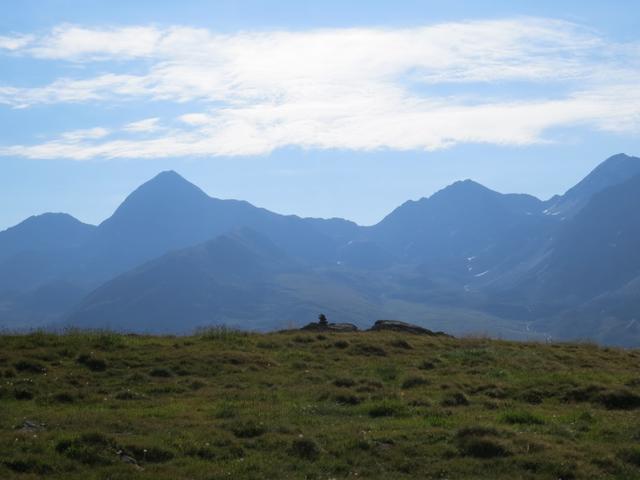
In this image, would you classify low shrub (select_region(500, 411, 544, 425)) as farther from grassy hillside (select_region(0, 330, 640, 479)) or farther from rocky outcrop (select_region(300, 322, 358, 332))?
rocky outcrop (select_region(300, 322, 358, 332))

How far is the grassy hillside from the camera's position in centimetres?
1819

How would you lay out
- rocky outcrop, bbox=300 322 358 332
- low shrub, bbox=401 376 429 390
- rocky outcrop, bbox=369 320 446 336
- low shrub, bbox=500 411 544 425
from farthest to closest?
rocky outcrop, bbox=369 320 446 336 < rocky outcrop, bbox=300 322 358 332 < low shrub, bbox=401 376 429 390 < low shrub, bbox=500 411 544 425

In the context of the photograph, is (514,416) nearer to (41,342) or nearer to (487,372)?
(487,372)

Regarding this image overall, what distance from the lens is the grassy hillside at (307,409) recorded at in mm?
18188

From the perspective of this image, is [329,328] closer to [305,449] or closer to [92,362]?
[92,362]

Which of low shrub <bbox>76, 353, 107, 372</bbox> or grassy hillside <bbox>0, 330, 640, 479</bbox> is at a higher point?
low shrub <bbox>76, 353, 107, 372</bbox>

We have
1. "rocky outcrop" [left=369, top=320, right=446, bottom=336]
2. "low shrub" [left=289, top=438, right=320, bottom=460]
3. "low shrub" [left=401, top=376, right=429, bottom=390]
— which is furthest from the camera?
"rocky outcrop" [left=369, top=320, right=446, bottom=336]

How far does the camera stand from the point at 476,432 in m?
20.5

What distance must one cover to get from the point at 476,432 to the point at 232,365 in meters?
15.0

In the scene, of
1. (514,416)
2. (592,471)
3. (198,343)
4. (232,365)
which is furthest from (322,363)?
(592,471)

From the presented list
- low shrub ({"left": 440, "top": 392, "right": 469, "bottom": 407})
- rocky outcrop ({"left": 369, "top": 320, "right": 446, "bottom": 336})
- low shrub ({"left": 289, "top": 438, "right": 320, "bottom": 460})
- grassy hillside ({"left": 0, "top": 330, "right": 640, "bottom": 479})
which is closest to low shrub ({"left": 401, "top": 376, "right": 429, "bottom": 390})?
grassy hillside ({"left": 0, "top": 330, "right": 640, "bottom": 479})

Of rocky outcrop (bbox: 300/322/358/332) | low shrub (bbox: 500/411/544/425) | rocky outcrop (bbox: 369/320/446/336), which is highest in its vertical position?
rocky outcrop (bbox: 300/322/358/332)

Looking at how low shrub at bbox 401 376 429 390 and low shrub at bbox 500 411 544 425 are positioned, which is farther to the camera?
low shrub at bbox 401 376 429 390

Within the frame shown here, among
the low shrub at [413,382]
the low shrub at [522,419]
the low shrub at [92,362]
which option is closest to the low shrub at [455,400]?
the low shrub at [413,382]
